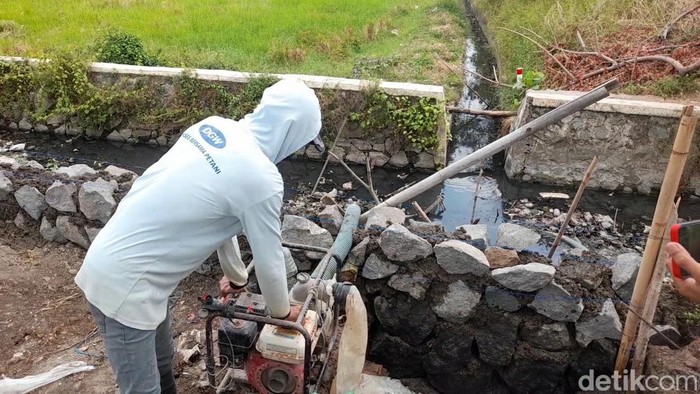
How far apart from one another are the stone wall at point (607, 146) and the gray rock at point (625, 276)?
140 inches

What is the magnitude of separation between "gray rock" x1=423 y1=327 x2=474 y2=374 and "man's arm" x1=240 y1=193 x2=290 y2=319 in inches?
67.8

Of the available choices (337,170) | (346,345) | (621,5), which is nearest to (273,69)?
(337,170)

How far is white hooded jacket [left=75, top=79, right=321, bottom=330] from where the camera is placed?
2145mm

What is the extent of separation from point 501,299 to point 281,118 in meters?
2.04

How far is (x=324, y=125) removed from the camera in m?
7.35

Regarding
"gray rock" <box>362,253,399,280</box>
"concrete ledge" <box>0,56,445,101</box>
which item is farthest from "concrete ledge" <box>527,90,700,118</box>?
"gray rock" <box>362,253,399,280</box>

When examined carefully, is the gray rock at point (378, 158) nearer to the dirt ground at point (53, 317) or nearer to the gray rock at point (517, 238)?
the gray rock at point (517, 238)

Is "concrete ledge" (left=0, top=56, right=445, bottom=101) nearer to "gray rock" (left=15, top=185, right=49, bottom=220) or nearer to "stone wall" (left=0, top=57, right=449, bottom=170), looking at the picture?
"stone wall" (left=0, top=57, right=449, bottom=170)

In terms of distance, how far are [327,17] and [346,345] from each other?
10598 millimetres

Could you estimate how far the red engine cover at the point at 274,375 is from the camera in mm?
2740

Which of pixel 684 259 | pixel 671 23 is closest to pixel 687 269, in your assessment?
pixel 684 259

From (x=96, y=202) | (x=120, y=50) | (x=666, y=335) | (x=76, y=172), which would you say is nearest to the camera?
(x=666, y=335)

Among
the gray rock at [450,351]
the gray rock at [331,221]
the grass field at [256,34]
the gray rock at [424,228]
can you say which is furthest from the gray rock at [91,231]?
the grass field at [256,34]

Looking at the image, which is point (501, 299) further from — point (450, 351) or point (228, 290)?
point (228, 290)
